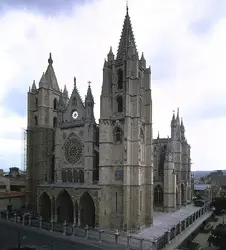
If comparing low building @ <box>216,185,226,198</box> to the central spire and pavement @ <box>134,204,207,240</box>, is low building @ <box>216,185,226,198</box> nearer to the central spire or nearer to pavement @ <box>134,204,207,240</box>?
pavement @ <box>134,204,207,240</box>

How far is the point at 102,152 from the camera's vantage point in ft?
116

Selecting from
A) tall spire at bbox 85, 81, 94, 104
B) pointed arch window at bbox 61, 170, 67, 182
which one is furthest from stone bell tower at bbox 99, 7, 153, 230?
pointed arch window at bbox 61, 170, 67, 182

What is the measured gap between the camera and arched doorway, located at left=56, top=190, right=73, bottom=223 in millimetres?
39294

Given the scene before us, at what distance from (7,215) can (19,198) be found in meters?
7.82

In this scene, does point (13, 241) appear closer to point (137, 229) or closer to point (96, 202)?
point (96, 202)

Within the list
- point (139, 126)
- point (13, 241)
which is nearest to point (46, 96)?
point (139, 126)

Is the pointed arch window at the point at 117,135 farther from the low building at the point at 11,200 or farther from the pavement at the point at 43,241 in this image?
the low building at the point at 11,200

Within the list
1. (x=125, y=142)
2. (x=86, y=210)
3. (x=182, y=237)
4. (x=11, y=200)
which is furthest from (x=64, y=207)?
(x=182, y=237)

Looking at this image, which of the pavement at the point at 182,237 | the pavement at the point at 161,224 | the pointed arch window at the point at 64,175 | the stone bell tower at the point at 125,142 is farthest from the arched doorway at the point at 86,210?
the pavement at the point at 182,237

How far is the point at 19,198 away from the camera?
153 ft

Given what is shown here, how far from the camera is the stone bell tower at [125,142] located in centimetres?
3375

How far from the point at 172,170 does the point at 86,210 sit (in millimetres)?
18930

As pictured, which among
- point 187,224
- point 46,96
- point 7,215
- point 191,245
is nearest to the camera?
point 191,245

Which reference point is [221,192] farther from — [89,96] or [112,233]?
[89,96]
